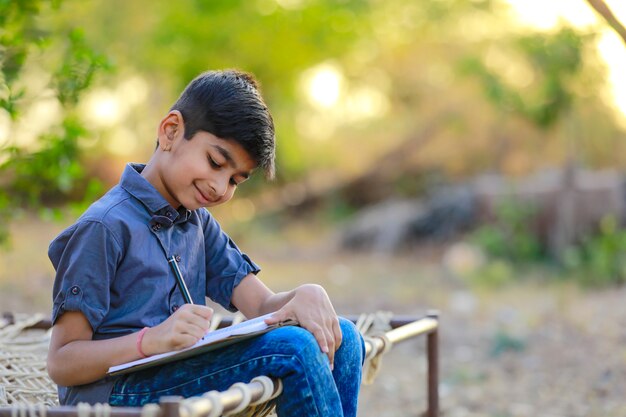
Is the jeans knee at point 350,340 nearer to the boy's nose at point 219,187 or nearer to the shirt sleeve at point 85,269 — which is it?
the boy's nose at point 219,187

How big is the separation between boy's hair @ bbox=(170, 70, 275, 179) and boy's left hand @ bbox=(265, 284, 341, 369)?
0.33 meters

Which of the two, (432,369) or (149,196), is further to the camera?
(432,369)

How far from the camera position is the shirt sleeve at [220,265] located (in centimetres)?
217

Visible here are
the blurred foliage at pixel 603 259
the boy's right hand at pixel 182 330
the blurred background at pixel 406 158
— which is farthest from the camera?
the blurred foliage at pixel 603 259

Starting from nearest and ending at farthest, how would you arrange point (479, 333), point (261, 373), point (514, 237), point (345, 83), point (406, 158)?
point (261, 373)
point (479, 333)
point (514, 237)
point (406, 158)
point (345, 83)

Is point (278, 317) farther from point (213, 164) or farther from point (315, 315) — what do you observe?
point (213, 164)

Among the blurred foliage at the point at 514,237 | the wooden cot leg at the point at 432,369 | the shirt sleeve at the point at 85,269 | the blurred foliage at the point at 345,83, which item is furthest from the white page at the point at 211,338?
the blurred foliage at the point at 345,83

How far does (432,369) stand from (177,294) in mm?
1262

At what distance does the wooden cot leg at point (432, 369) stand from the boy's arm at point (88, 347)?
137 centimetres

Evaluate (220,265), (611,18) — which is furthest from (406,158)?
(220,265)

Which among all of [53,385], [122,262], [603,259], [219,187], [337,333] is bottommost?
[603,259]

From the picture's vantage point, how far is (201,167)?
1.88 meters

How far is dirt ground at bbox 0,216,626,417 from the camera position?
4.07 meters

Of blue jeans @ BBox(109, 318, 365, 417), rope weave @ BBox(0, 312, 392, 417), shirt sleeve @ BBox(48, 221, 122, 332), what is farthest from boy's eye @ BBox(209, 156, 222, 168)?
rope weave @ BBox(0, 312, 392, 417)
